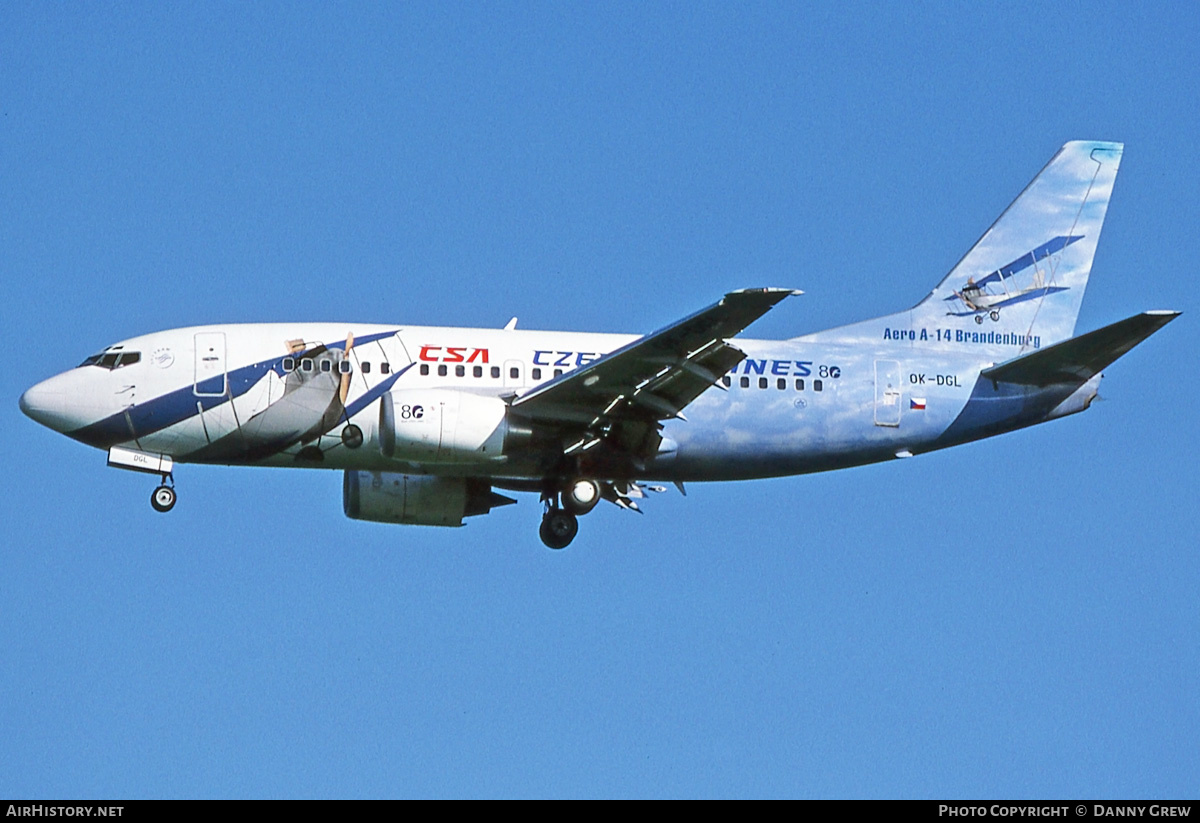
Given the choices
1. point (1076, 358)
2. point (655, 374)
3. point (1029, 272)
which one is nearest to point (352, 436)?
point (655, 374)

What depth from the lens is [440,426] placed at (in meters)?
34.2

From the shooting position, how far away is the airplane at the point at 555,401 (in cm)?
3466

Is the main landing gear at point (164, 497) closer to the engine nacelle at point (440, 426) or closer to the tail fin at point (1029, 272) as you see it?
the engine nacelle at point (440, 426)

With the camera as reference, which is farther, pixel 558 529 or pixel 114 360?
pixel 558 529

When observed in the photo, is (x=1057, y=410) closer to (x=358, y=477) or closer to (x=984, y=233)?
(x=984, y=233)

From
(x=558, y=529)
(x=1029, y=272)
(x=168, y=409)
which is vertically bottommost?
(x=558, y=529)

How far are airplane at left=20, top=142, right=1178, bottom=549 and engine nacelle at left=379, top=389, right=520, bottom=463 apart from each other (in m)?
0.04

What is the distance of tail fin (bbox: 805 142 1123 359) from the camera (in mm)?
39625

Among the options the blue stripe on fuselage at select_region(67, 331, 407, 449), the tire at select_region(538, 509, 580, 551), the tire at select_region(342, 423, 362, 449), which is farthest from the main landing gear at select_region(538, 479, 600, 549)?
the blue stripe on fuselage at select_region(67, 331, 407, 449)

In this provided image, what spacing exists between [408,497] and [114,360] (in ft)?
22.2

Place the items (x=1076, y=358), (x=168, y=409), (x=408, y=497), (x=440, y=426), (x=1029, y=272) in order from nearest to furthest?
1. (x=440, y=426)
2. (x=168, y=409)
3. (x=1076, y=358)
4. (x=408, y=497)
5. (x=1029, y=272)

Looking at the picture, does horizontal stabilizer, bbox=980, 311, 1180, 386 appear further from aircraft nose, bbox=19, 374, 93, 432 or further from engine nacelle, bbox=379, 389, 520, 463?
aircraft nose, bbox=19, 374, 93, 432

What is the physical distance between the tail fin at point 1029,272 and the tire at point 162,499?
48.3ft

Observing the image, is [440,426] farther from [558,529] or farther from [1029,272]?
[1029,272]
